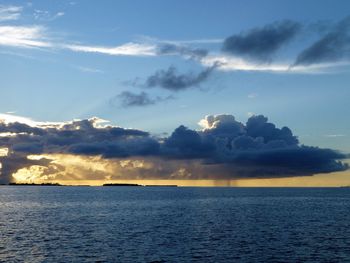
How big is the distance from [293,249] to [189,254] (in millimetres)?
17719

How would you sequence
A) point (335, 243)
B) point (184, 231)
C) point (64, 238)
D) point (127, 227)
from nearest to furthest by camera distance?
1. point (335, 243)
2. point (64, 238)
3. point (184, 231)
4. point (127, 227)

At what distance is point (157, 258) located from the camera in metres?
68.8

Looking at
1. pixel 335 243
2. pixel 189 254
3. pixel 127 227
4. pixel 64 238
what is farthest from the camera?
pixel 127 227

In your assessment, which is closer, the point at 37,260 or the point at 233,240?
the point at 37,260

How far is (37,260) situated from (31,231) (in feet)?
124

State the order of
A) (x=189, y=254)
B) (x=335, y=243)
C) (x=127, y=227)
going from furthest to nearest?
(x=127, y=227) < (x=335, y=243) < (x=189, y=254)

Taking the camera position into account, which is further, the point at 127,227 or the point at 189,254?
the point at 127,227

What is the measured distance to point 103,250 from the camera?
75500 millimetres

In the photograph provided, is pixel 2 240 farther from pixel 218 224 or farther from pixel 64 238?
Answer: pixel 218 224

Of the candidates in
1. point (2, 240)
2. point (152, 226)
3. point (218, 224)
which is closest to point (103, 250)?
point (2, 240)

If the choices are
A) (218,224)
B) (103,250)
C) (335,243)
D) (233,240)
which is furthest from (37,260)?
(218,224)

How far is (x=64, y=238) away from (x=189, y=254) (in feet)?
97.3

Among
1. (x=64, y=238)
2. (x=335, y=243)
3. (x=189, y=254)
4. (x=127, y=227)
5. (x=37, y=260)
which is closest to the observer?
(x=37, y=260)

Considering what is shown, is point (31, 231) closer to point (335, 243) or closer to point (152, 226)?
point (152, 226)
